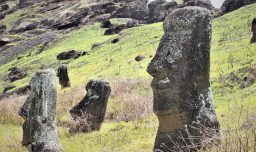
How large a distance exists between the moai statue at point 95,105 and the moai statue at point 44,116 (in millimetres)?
3817

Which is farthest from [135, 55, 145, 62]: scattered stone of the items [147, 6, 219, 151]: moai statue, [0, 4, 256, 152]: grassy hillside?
[147, 6, 219, 151]: moai statue

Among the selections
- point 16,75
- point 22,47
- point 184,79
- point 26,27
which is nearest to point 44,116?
point 184,79

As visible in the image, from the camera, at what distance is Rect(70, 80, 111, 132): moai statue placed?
1665cm

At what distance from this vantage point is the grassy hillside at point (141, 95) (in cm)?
1223

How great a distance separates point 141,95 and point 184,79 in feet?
42.8

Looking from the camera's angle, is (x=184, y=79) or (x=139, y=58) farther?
(x=139, y=58)

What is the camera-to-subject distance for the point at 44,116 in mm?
12445

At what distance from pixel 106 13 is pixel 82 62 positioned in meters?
53.2

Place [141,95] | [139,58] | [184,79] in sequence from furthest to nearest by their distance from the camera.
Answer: [139,58] → [141,95] → [184,79]

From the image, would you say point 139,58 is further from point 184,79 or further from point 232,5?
point 184,79

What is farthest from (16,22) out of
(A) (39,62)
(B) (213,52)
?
(B) (213,52)

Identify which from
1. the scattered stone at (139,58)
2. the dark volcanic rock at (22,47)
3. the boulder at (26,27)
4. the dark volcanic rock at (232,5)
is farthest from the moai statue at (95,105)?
the boulder at (26,27)

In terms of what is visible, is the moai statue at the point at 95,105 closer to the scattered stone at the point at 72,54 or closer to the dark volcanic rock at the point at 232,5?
the scattered stone at the point at 72,54

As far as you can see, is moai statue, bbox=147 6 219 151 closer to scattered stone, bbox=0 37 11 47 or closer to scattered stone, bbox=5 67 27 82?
scattered stone, bbox=5 67 27 82
